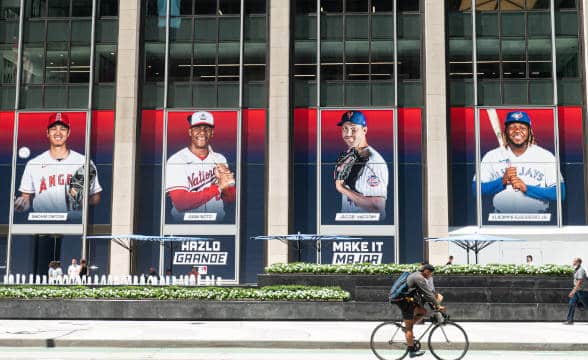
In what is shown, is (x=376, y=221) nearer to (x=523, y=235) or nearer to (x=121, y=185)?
(x=523, y=235)

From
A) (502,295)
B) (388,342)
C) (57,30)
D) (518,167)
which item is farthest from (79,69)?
(388,342)

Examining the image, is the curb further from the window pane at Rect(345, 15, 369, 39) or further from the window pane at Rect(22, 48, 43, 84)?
the window pane at Rect(22, 48, 43, 84)

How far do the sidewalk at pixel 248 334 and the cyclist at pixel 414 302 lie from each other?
2.55m

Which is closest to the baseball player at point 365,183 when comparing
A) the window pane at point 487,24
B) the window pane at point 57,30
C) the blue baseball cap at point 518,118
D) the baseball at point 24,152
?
the blue baseball cap at point 518,118

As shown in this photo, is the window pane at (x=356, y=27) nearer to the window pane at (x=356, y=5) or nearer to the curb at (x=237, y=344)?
the window pane at (x=356, y=5)

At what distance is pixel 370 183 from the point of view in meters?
37.1

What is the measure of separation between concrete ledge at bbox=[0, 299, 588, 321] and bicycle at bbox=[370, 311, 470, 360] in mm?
8166

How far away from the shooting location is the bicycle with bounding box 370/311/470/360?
45.3 ft

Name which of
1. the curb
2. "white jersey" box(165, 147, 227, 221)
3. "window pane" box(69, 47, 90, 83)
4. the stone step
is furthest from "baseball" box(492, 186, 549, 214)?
"window pane" box(69, 47, 90, 83)

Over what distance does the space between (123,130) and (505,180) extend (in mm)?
19991

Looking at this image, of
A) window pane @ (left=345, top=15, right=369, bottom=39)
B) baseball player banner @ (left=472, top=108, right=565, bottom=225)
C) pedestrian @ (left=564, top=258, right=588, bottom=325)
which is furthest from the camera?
window pane @ (left=345, top=15, right=369, bottom=39)

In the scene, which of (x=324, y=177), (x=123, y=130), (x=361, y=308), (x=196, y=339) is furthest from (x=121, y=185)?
(x=196, y=339)

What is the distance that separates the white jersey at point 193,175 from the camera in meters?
37.1

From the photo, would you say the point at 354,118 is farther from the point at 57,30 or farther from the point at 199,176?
the point at 57,30
